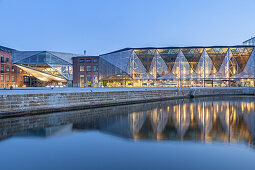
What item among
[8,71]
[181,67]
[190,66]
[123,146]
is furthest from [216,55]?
[8,71]

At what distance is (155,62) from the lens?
6278 centimetres

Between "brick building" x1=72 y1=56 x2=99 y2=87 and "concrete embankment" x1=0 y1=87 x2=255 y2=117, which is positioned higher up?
"brick building" x1=72 y1=56 x2=99 y2=87

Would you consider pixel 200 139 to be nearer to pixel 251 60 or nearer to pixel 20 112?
pixel 20 112

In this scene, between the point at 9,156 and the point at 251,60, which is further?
the point at 251,60

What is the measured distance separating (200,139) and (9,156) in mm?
9736

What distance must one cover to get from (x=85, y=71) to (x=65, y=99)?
4904 centimetres

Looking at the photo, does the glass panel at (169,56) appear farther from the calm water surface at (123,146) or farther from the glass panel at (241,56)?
the calm water surface at (123,146)

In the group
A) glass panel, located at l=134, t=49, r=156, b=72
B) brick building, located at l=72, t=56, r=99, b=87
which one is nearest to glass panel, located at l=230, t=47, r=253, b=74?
glass panel, located at l=134, t=49, r=156, b=72

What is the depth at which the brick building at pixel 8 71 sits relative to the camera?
57.1 m

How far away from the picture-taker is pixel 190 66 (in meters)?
63.1

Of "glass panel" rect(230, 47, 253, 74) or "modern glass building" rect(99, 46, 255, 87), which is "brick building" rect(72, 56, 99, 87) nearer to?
"modern glass building" rect(99, 46, 255, 87)

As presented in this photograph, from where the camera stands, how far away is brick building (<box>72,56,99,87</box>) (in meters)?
70.3

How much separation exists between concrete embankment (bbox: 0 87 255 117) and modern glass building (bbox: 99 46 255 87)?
2335cm

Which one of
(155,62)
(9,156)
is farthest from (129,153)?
(155,62)
